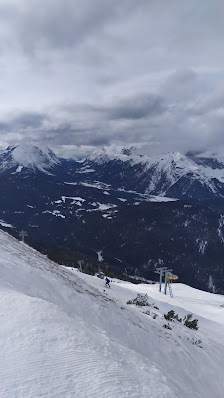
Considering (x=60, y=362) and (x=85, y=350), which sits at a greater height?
(x=60, y=362)

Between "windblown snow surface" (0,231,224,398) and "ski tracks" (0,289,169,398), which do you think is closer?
"ski tracks" (0,289,169,398)

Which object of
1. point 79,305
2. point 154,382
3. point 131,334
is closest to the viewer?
point 154,382

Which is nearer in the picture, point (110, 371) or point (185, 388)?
point (110, 371)

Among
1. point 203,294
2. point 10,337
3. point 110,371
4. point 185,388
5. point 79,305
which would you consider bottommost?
point 203,294

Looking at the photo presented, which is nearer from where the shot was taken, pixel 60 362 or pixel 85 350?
pixel 60 362

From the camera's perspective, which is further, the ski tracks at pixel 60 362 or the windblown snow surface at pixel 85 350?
the windblown snow surface at pixel 85 350

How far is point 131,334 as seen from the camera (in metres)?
16.1

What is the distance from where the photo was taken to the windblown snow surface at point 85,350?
802 cm

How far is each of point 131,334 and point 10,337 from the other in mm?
8731

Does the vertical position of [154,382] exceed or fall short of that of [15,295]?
it falls short

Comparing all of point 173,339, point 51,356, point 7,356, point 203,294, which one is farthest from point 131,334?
point 203,294

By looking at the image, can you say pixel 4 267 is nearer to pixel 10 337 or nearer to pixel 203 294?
pixel 10 337

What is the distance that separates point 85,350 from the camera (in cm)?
994

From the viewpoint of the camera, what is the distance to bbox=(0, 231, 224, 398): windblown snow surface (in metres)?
8.02
